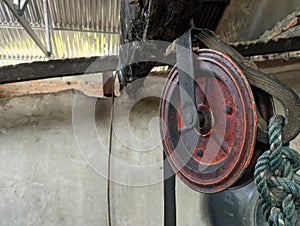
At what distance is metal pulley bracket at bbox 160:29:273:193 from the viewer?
0.63m

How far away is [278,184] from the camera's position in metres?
0.49

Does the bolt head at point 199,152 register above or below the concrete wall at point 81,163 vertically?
above

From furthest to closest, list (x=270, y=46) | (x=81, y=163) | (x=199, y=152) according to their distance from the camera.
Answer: (x=81, y=163), (x=270, y=46), (x=199, y=152)

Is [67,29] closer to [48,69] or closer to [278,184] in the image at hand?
[48,69]

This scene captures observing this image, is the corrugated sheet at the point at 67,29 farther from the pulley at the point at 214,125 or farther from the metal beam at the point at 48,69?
the pulley at the point at 214,125

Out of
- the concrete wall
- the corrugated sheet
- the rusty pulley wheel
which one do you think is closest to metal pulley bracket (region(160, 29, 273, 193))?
the rusty pulley wheel

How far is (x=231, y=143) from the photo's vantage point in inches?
26.9

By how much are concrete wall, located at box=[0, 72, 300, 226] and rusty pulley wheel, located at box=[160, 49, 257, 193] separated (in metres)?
0.92

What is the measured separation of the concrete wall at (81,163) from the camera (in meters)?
1.68

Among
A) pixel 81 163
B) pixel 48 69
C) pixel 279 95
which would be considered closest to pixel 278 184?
pixel 279 95

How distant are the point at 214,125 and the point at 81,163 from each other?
3.97 feet

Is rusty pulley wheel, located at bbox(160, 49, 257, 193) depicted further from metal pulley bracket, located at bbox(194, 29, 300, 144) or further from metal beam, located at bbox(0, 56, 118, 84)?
metal beam, located at bbox(0, 56, 118, 84)

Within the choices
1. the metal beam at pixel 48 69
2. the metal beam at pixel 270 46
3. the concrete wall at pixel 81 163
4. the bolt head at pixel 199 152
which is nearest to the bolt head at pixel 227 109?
the bolt head at pixel 199 152

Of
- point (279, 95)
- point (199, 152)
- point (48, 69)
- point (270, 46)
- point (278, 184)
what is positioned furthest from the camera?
point (48, 69)
